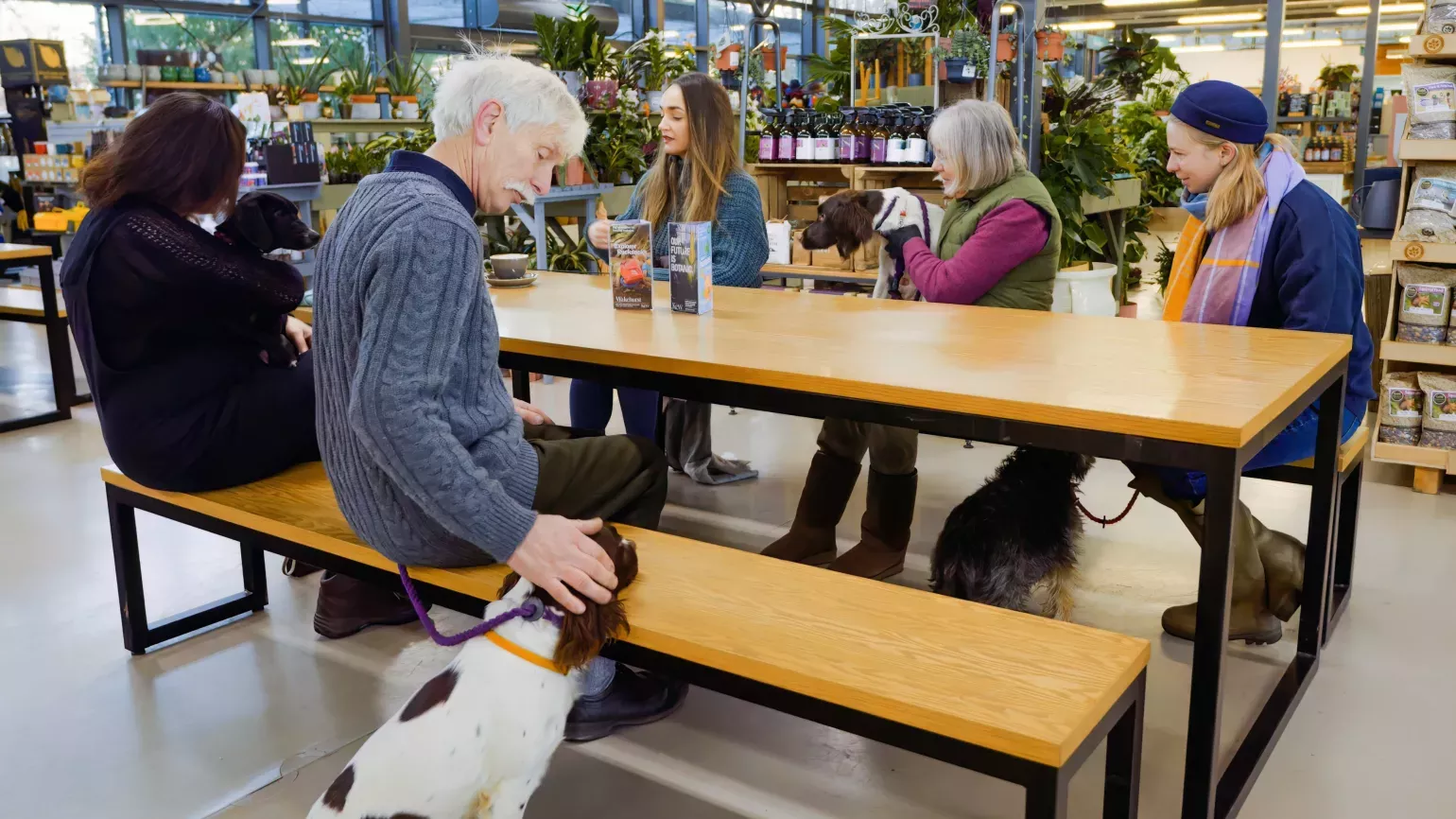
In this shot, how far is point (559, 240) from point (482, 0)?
737 cm

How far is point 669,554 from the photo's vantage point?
1977 millimetres

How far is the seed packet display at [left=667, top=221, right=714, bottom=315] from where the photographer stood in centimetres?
278

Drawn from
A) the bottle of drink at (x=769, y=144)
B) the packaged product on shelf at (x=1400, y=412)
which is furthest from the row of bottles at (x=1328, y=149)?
the packaged product on shelf at (x=1400, y=412)

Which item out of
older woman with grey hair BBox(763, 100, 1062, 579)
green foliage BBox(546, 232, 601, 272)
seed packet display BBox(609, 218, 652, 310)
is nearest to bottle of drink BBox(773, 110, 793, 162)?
green foliage BBox(546, 232, 601, 272)

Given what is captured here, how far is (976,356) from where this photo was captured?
2.21 m

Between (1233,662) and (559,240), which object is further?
(559,240)

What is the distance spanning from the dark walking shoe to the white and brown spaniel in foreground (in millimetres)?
723

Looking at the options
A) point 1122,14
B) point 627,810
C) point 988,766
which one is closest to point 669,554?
point 627,810

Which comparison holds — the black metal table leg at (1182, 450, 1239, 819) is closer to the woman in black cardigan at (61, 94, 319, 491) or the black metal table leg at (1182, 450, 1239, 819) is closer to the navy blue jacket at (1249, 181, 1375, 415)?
the navy blue jacket at (1249, 181, 1375, 415)

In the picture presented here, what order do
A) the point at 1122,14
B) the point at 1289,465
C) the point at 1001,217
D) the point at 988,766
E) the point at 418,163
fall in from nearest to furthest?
the point at 988,766 < the point at 418,163 < the point at 1289,465 < the point at 1001,217 < the point at 1122,14

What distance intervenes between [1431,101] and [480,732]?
3.71m

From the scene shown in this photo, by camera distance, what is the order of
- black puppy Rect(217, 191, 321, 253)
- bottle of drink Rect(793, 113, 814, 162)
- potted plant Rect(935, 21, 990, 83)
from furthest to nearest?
bottle of drink Rect(793, 113, 814, 162), potted plant Rect(935, 21, 990, 83), black puppy Rect(217, 191, 321, 253)

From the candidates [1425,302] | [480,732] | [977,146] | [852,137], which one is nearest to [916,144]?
[852,137]

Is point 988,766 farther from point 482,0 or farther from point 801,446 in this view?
point 482,0
